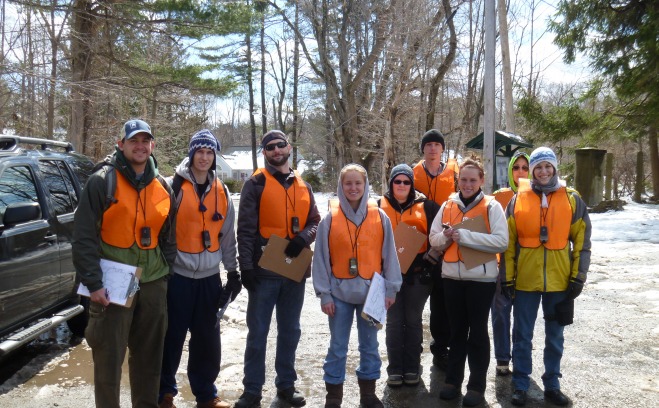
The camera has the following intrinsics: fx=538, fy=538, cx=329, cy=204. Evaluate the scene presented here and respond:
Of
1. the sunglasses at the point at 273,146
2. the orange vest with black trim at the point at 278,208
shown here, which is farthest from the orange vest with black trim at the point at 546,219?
the sunglasses at the point at 273,146

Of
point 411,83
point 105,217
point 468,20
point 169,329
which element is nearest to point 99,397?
point 169,329

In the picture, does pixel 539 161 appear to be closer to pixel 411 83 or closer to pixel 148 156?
pixel 148 156

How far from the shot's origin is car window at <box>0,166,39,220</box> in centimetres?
452

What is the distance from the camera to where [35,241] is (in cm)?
472

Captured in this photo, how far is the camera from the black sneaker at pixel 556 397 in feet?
14.0

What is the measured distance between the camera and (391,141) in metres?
19.0

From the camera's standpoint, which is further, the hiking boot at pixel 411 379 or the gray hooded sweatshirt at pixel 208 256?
the hiking boot at pixel 411 379

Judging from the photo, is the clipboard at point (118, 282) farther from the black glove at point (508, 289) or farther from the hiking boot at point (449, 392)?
the black glove at point (508, 289)

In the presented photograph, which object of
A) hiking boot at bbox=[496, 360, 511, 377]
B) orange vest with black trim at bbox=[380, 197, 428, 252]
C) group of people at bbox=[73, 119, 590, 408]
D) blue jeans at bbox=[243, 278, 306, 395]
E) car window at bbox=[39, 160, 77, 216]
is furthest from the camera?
car window at bbox=[39, 160, 77, 216]

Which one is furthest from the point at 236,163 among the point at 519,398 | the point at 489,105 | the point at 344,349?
the point at 519,398

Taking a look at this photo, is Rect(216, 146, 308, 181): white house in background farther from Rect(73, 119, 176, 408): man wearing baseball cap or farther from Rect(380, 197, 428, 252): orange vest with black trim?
Rect(73, 119, 176, 408): man wearing baseball cap

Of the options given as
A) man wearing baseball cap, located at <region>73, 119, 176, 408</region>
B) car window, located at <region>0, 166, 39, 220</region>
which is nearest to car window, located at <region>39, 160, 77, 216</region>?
car window, located at <region>0, 166, 39, 220</region>

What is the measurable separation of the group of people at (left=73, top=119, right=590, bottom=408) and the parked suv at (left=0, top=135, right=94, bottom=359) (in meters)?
1.26

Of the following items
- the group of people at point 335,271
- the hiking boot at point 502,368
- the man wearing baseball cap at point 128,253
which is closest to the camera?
the man wearing baseball cap at point 128,253
